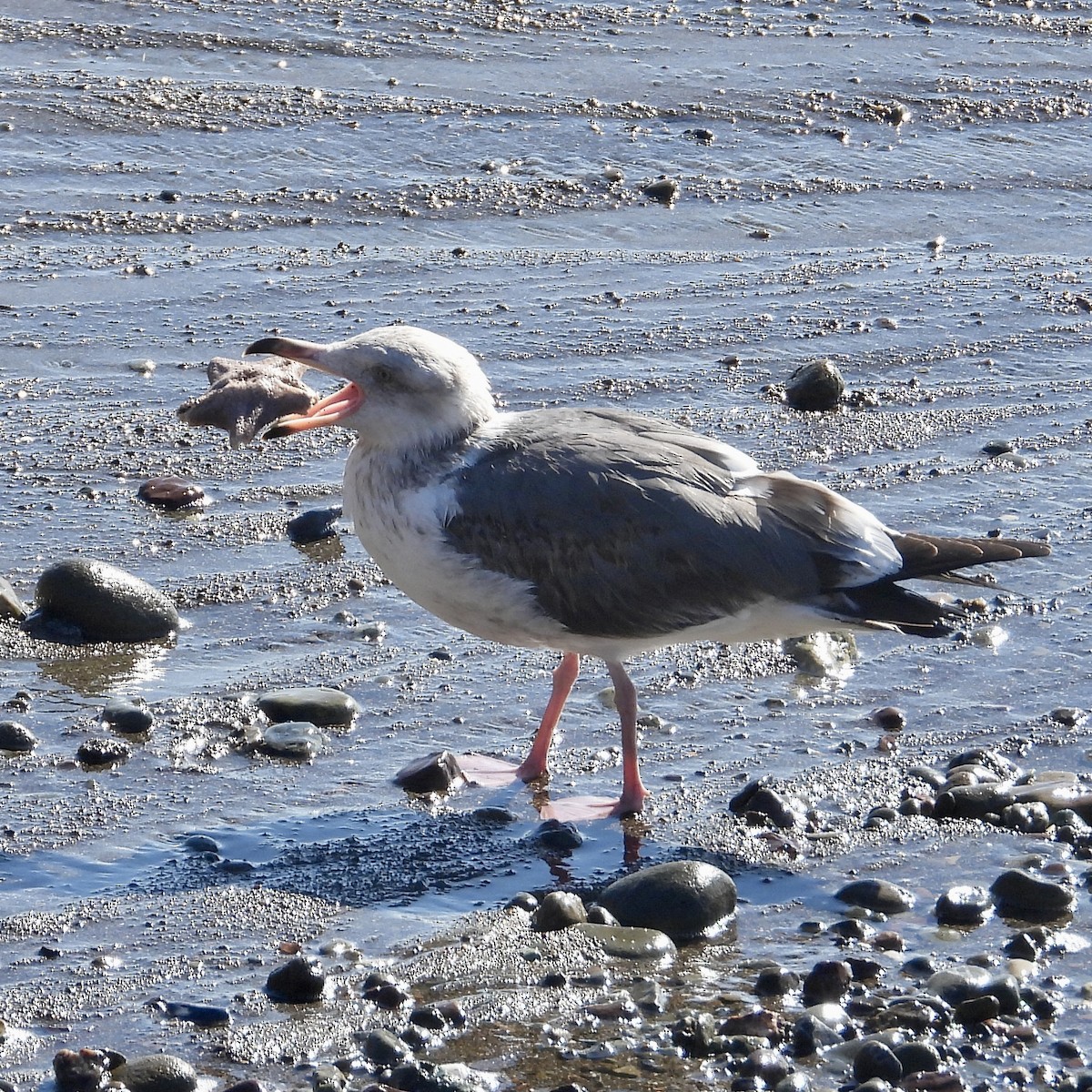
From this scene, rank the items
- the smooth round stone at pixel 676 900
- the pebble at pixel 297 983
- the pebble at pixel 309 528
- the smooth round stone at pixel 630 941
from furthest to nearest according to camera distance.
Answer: the pebble at pixel 309 528, the smooth round stone at pixel 676 900, the smooth round stone at pixel 630 941, the pebble at pixel 297 983

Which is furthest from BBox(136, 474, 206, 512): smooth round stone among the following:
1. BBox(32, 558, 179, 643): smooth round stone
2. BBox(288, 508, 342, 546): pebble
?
BBox(32, 558, 179, 643): smooth round stone

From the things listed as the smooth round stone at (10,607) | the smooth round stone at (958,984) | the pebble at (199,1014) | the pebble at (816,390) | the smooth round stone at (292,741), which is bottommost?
the pebble at (199,1014)

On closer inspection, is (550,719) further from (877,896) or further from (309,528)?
(309,528)

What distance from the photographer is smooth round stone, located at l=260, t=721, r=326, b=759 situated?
20.3ft

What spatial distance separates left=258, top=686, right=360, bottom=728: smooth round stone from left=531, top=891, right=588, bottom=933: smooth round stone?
4.01ft

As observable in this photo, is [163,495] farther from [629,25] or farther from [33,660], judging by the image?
[629,25]

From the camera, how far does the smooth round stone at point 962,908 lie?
5.58m

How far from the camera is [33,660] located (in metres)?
6.62

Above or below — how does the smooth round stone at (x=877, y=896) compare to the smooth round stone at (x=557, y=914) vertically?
above

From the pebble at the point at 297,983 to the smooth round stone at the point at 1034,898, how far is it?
206cm

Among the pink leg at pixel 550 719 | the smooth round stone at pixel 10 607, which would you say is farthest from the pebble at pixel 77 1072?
the smooth round stone at pixel 10 607

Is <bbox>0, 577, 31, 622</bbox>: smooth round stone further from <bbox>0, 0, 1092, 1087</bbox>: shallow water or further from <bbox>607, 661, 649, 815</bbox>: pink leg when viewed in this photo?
<bbox>607, 661, 649, 815</bbox>: pink leg

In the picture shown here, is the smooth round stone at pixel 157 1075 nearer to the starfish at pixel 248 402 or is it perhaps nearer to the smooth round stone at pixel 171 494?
the smooth round stone at pixel 171 494

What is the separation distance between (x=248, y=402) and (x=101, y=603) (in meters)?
1.87
